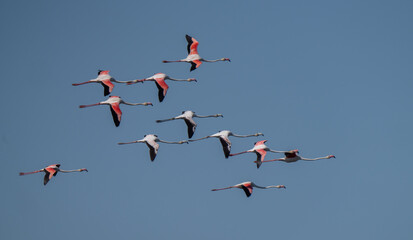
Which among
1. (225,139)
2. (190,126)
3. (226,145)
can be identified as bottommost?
(226,145)

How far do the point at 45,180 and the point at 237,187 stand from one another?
967 cm

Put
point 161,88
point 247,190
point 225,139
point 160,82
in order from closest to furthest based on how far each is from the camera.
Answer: point 247,190
point 161,88
point 225,139
point 160,82

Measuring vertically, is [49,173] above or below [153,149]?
below

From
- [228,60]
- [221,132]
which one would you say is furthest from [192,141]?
[228,60]

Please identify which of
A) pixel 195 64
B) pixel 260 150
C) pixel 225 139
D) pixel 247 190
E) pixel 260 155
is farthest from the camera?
pixel 195 64

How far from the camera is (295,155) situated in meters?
49.7

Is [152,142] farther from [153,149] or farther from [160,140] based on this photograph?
[160,140]

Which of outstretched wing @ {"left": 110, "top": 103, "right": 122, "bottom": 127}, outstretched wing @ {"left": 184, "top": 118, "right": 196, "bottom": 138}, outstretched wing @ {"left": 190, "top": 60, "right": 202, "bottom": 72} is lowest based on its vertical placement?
outstretched wing @ {"left": 184, "top": 118, "right": 196, "bottom": 138}

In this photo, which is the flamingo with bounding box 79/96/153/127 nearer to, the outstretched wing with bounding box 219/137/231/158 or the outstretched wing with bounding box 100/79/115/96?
the outstretched wing with bounding box 100/79/115/96

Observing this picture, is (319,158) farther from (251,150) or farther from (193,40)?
(193,40)

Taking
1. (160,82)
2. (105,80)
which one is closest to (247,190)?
(160,82)

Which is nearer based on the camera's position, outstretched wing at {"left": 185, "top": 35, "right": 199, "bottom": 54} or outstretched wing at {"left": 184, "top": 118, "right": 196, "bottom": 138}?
outstretched wing at {"left": 184, "top": 118, "right": 196, "bottom": 138}

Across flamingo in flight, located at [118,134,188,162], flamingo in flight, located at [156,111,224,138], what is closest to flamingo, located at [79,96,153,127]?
flamingo in flight, located at [118,134,188,162]

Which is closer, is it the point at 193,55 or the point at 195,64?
the point at 195,64
